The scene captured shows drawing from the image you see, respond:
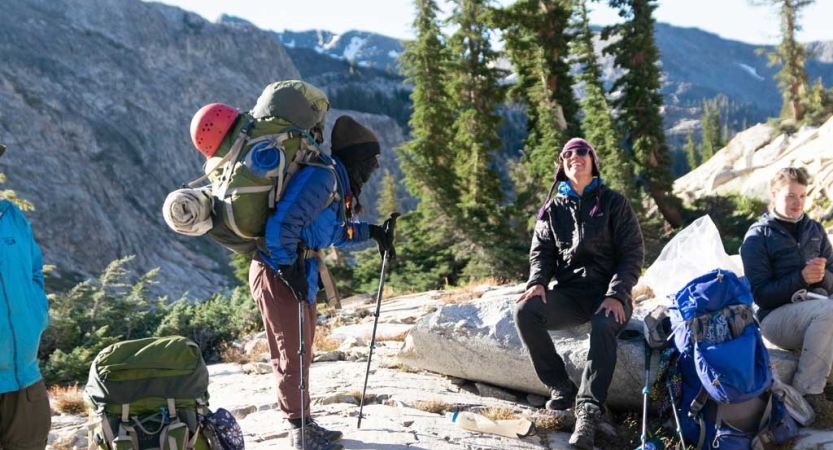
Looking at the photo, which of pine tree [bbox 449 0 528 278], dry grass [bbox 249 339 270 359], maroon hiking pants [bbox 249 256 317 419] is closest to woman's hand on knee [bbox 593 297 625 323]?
maroon hiking pants [bbox 249 256 317 419]

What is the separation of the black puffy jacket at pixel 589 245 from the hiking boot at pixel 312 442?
209 centimetres

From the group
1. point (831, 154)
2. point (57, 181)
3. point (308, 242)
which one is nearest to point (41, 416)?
point (308, 242)

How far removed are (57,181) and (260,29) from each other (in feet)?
189

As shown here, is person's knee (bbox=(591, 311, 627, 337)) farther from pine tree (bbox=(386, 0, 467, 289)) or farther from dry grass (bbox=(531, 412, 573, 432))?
pine tree (bbox=(386, 0, 467, 289))

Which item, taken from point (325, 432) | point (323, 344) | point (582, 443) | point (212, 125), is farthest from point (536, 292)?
point (323, 344)

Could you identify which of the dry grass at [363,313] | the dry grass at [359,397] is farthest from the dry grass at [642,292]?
the dry grass at [363,313]

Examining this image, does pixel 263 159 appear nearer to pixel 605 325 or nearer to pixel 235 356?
pixel 605 325

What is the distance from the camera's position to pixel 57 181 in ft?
187

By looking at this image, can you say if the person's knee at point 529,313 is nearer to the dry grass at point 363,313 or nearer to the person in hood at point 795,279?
the person in hood at point 795,279

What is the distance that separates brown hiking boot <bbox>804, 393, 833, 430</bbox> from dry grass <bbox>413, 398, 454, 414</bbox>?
291 cm

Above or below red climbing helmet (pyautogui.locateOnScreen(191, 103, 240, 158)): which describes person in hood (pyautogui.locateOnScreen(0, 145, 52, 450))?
below

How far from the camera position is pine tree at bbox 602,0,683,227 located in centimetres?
2159

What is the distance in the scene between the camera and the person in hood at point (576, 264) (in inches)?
213

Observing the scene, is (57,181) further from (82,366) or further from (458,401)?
(458,401)
